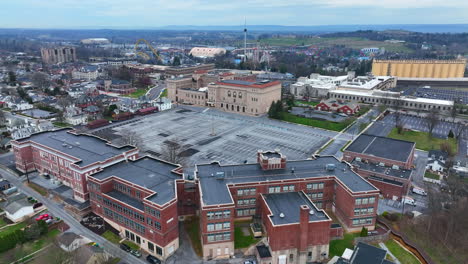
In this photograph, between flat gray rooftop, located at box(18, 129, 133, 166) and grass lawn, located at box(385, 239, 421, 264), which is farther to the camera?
flat gray rooftop, located at box(18, 129, 133, 166)

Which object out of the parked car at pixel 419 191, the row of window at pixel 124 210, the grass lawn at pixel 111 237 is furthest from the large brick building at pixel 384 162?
the grass lawn at pixel 111 237

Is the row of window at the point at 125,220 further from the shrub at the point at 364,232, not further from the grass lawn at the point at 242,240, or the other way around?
the shrub at the point at 364,232

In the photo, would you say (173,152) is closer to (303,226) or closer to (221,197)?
(221,197)

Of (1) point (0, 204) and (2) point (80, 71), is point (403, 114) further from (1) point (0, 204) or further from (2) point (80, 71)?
(2) point (80, 71)

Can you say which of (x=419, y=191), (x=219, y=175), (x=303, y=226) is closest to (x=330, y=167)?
(x=303, y=226)

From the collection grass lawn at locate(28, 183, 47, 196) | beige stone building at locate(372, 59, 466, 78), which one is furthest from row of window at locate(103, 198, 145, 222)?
Answer: beige stone building at locate(372, 59, 466, 78)

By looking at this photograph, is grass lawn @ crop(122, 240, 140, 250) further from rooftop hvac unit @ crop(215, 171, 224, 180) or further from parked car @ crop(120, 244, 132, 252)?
rooftop hvac unit @ crop(215, 171, 224, 180)

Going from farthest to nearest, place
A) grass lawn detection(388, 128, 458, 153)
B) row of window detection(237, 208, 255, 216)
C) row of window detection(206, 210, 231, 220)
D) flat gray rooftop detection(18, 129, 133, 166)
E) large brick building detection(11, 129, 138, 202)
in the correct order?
grass lawn detection(388, 128, 458, 153)
flat gray rooftop detection(18, 129, 133, 166)
large brick building detection(11, 129, 138, 202)
row of window detection(237, 208, 255, 216)
row of window detection(206, 210, 231, 220)

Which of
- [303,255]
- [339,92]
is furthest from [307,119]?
[303,255]
